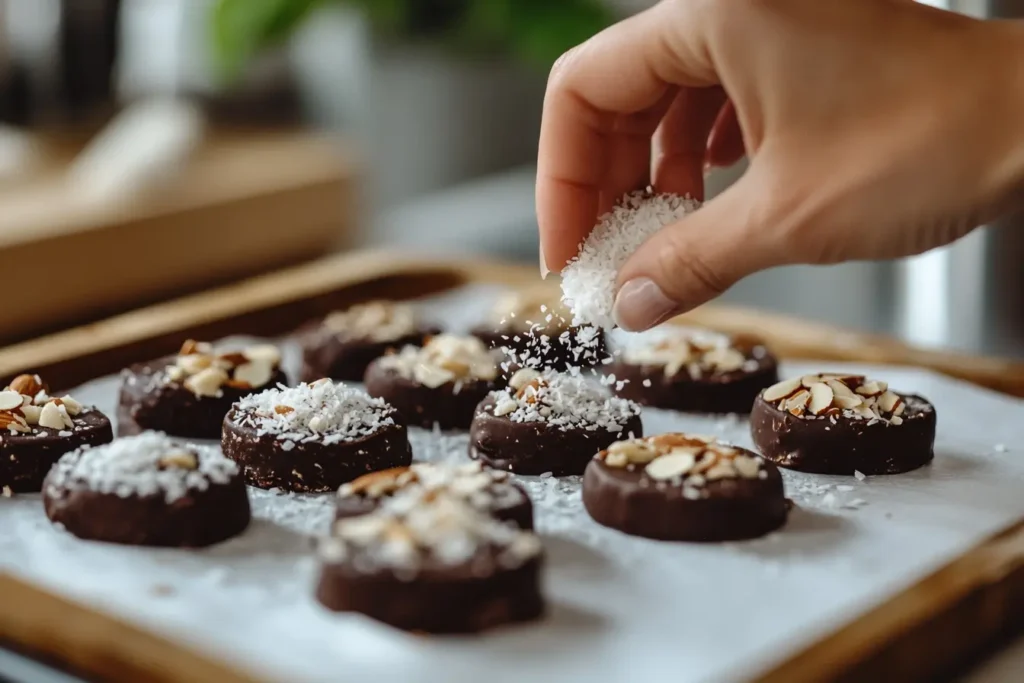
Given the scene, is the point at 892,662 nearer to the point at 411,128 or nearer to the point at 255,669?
the point at 255,669

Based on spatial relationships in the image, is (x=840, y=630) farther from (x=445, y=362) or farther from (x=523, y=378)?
(x=445, y=362)

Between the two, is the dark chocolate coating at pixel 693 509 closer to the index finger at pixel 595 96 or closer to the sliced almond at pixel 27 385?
the index finger at pixel 595 96

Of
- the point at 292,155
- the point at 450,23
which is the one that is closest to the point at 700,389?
the point at 450,23

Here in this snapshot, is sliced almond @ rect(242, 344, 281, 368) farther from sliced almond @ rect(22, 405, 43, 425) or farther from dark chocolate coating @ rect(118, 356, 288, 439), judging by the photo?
sliced almond @ rect(22, 405, 43, 425)

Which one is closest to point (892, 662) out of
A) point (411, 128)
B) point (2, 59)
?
point (411, 128)

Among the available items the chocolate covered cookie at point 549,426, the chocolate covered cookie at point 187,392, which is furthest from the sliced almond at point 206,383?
the chocolate covered cookie at point 549,426
